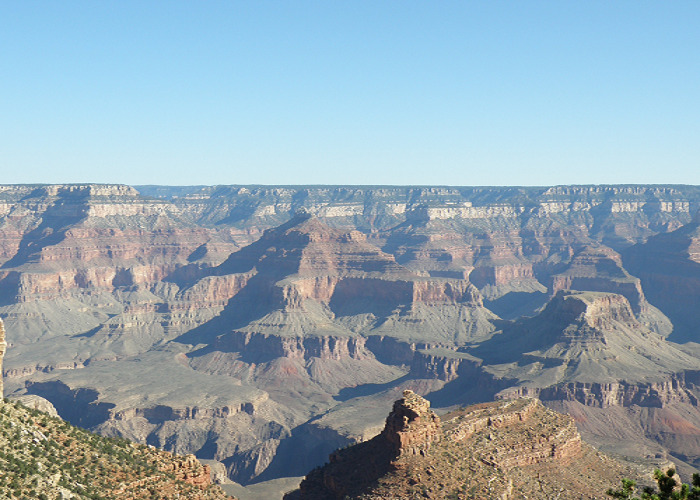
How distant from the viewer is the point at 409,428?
55969mm

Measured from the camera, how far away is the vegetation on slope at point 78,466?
35781mm

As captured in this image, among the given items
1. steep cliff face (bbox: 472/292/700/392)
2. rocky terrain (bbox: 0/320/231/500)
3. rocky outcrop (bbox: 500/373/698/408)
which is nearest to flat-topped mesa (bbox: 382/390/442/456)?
rocky terrain (bbox: 0/320/231/500)

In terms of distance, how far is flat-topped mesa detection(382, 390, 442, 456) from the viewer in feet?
183

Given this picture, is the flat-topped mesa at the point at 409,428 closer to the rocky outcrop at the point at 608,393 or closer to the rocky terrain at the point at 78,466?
the rocky terrain at the point at 78,466

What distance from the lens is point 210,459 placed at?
483ft

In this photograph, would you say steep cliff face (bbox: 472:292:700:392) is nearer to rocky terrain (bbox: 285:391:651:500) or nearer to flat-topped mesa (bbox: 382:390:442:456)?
rocky terrain (bbox: 285:391:651:500)

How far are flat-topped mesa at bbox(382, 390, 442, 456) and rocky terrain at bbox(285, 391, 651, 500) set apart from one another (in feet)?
0.24

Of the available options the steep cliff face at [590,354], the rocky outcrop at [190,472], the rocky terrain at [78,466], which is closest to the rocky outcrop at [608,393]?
the steep cliff face at [590,354]

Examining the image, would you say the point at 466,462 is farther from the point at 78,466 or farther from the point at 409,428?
the point at 78,466

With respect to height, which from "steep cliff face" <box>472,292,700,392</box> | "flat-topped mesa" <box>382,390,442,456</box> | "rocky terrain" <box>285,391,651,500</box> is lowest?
"steep cliff face" <box>472,292,700,392</box>

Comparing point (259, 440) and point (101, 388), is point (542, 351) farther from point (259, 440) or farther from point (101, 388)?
point (101, 388)

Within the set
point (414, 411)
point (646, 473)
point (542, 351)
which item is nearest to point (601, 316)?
point (542, 351)

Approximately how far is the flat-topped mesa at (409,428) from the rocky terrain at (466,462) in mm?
74

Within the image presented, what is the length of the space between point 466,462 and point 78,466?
30510 mm
